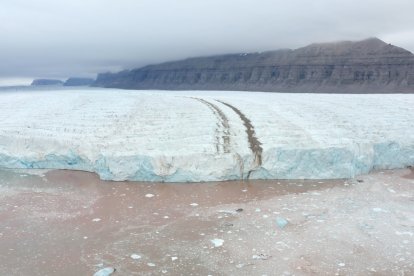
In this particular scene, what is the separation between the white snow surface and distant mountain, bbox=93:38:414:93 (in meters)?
51.1

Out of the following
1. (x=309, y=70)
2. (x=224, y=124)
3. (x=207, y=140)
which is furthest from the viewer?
(x=309, y=70)

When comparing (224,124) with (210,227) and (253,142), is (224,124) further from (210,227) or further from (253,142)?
(210,227)

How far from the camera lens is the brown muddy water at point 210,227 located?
5.57 meters

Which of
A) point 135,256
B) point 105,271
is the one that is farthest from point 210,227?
point 105,271

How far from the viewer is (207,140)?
10.1m

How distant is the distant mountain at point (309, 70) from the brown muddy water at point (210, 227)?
5544 centimetres

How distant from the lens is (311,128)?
429 inches

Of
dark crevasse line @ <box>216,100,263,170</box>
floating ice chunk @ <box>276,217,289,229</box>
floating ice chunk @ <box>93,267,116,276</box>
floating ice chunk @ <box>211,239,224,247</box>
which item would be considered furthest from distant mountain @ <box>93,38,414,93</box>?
floating ice chunk @ <box>93,267,116,276</box>

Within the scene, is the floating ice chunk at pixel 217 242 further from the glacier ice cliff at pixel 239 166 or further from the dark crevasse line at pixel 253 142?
the dark crevasse line at pixel 253 142

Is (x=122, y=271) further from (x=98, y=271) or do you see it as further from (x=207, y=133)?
(x=207, y=133)

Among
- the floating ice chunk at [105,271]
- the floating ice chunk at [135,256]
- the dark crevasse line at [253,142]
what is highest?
the dark crevasse line at [253,142]

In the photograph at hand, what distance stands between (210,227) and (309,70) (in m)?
63.6

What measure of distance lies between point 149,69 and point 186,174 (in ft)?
273

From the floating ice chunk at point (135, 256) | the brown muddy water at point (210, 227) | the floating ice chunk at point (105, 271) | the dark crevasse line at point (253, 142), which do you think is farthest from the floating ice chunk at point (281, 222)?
the dark crevasse line at point (253, 142)
